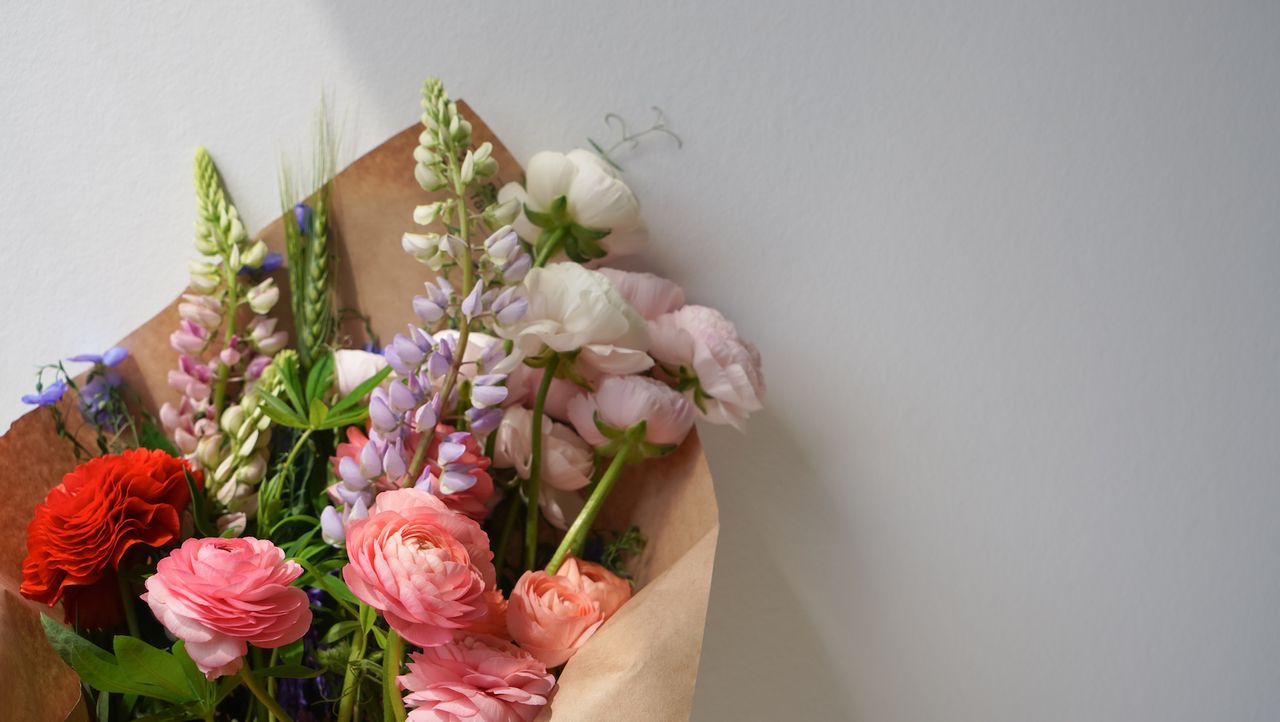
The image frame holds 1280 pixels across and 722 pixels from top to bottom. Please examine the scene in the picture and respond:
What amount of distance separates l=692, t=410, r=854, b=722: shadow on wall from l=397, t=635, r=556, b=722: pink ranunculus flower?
0.36 m

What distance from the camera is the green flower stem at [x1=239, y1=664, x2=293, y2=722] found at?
2.29 feet

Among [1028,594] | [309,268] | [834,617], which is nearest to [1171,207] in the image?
[1028,594]

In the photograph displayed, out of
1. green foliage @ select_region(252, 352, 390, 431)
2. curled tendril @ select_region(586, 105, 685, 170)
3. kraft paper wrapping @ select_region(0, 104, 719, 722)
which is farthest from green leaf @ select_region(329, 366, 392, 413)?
curled tendril @ select_region(586, 105, 685, 170)

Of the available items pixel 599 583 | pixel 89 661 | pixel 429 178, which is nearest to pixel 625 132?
pixel 429 178

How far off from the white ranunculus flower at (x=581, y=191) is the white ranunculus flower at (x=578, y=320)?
100mm

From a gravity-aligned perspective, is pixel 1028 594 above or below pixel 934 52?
below

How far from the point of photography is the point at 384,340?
3.07 ft

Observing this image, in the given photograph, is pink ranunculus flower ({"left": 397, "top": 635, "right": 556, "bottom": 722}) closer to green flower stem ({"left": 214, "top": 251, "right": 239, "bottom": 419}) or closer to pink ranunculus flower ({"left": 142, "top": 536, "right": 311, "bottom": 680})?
pink ranunculus flower ({"left": 142, "top": 536, "right": 311, "bottom": 680})

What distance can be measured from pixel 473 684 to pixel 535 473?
0.21 metres

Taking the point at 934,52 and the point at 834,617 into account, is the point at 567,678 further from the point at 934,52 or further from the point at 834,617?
the point at 934,52

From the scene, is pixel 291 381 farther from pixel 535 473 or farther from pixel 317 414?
pixel 535 473

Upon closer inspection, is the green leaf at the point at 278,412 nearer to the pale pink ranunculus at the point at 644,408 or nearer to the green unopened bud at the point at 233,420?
the green unopened bud at the point at 233,420

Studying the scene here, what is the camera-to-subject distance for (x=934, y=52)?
1030mm

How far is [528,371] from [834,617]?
50cm
